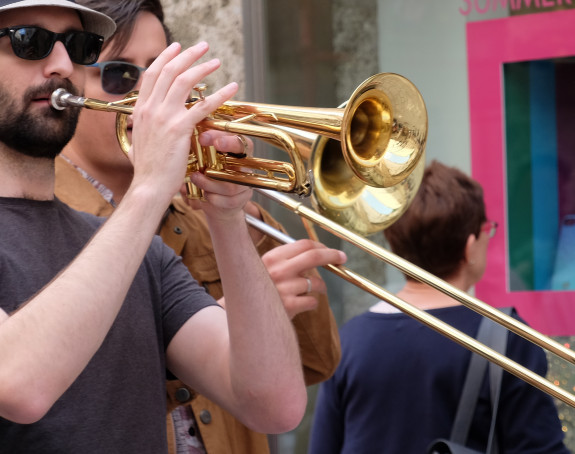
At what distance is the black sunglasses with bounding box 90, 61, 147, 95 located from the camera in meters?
2.63

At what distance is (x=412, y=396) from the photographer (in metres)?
2.70

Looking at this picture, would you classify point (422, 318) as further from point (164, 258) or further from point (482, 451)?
point (164, 258)

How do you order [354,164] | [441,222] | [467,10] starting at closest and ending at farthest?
[354,164] → [441,222] → [467,10]

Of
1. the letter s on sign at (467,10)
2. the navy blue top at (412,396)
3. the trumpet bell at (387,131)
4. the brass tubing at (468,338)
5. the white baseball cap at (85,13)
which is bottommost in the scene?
the navy blue top at (412,396)

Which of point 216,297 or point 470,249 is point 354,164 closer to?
point 216,297

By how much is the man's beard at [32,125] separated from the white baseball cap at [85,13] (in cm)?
16

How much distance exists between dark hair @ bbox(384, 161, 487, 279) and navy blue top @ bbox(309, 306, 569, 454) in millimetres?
228

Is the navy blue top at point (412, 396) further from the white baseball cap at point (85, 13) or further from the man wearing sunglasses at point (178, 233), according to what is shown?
the white baseball cap at point (85, 13)

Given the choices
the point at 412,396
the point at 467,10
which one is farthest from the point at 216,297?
the point at 467,10

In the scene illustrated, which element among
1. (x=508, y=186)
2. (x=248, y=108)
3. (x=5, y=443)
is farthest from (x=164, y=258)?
(x=508, y=186)

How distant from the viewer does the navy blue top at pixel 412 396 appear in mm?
2562

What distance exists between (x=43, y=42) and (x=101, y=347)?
654 millimetres

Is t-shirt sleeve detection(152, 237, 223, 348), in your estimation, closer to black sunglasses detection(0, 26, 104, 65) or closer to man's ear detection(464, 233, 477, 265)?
black sunglasses detection(0, 26, 104, 65)

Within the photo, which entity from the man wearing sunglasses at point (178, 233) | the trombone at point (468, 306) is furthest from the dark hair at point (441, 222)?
the trombone at point (468, 306)
